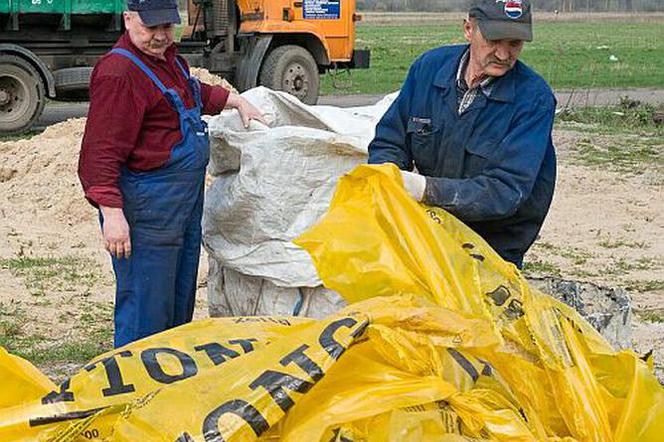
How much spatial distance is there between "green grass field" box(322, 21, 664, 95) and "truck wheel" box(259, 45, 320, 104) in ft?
19.7

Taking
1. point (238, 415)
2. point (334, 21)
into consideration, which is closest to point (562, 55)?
point (334, 21)

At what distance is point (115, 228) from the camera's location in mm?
4055

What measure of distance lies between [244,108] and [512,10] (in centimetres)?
175

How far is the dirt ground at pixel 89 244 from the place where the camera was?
20.5 ft

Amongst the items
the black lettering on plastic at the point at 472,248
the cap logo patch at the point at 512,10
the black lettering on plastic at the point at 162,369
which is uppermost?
the cap logo patch at the point at 512,10

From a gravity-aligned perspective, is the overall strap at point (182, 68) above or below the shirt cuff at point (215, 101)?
above

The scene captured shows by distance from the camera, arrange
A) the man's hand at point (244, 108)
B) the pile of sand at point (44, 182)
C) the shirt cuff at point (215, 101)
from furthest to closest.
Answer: the pile of sand at point (44, 182), the man's hand at point (244, 108), the shirt cuff at point (215, 101)

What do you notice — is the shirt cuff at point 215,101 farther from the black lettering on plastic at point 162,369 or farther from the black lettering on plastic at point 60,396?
the black lettering on plastic at point 60,396

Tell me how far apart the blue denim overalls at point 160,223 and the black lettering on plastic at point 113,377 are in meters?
1.51

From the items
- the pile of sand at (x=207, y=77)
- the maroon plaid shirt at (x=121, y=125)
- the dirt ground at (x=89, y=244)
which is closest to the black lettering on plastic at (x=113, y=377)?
the maroon plaid shirt at (x=121, y=125)

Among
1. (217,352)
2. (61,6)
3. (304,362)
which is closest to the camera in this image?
(304,362)

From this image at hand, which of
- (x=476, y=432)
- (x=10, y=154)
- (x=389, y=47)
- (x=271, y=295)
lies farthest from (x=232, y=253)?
(x=389, y=47)

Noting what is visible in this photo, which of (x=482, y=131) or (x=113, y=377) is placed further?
(x=482, y=131)

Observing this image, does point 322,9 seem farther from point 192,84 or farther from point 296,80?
point 192,84
